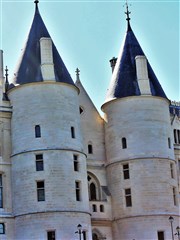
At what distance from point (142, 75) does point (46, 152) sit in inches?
460

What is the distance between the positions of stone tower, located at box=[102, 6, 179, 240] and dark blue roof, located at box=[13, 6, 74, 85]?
18.5ft

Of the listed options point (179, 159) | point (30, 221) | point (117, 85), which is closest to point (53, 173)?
point (30, 221)

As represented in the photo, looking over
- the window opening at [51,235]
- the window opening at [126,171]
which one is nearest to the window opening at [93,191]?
the window opening at [126,171]

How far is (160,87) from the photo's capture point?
55.5m

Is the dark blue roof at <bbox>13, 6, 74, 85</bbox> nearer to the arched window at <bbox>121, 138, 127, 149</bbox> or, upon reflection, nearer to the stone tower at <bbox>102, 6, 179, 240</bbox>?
the stone tower at <bbox>102, 6, 179, 240</bbox>

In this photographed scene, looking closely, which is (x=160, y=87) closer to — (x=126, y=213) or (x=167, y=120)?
(x=167, y=120)

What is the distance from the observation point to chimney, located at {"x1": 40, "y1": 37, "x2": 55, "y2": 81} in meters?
50.0

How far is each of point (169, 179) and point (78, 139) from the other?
8.35 meters

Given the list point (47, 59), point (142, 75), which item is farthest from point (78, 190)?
point (142, 75)

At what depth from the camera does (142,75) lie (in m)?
54.4

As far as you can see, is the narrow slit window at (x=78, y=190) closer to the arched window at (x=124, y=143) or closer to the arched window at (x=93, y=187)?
the arched window at (x=93, y=187)

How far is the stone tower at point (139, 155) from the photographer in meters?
51.0

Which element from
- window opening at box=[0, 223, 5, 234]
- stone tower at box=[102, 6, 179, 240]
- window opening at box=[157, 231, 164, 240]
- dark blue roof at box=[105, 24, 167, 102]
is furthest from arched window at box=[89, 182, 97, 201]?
window opening at box=[0, 223, 5, 234]

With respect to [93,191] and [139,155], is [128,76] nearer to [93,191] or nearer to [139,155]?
[139,155]
